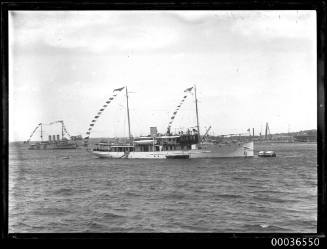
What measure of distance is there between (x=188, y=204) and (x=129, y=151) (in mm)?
15635

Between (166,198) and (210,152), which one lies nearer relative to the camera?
(166,198)

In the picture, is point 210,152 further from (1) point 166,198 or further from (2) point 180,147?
(1) point 166,198

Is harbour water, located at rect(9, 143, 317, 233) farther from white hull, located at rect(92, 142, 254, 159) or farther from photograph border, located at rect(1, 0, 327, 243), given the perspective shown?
photograph border, located at rect(1, 0, 327, 243)

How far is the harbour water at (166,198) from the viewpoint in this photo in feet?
25.5

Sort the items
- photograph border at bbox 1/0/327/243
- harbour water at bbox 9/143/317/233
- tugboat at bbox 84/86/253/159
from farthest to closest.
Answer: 1. tugboat at bbox 84/86/253/159
2. harbour water at bbox 9/143/317/233
3. photograph border at bbox 1/0/327/243

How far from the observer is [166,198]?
12984mm

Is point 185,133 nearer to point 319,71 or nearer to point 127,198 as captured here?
point 127,198

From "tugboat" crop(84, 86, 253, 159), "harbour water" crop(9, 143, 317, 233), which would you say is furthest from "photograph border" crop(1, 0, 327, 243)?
"tugboat" crop(84, 86, 253, 159)

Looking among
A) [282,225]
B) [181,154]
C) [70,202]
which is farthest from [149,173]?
[282,225]

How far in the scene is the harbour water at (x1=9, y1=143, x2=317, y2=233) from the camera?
305 inches
